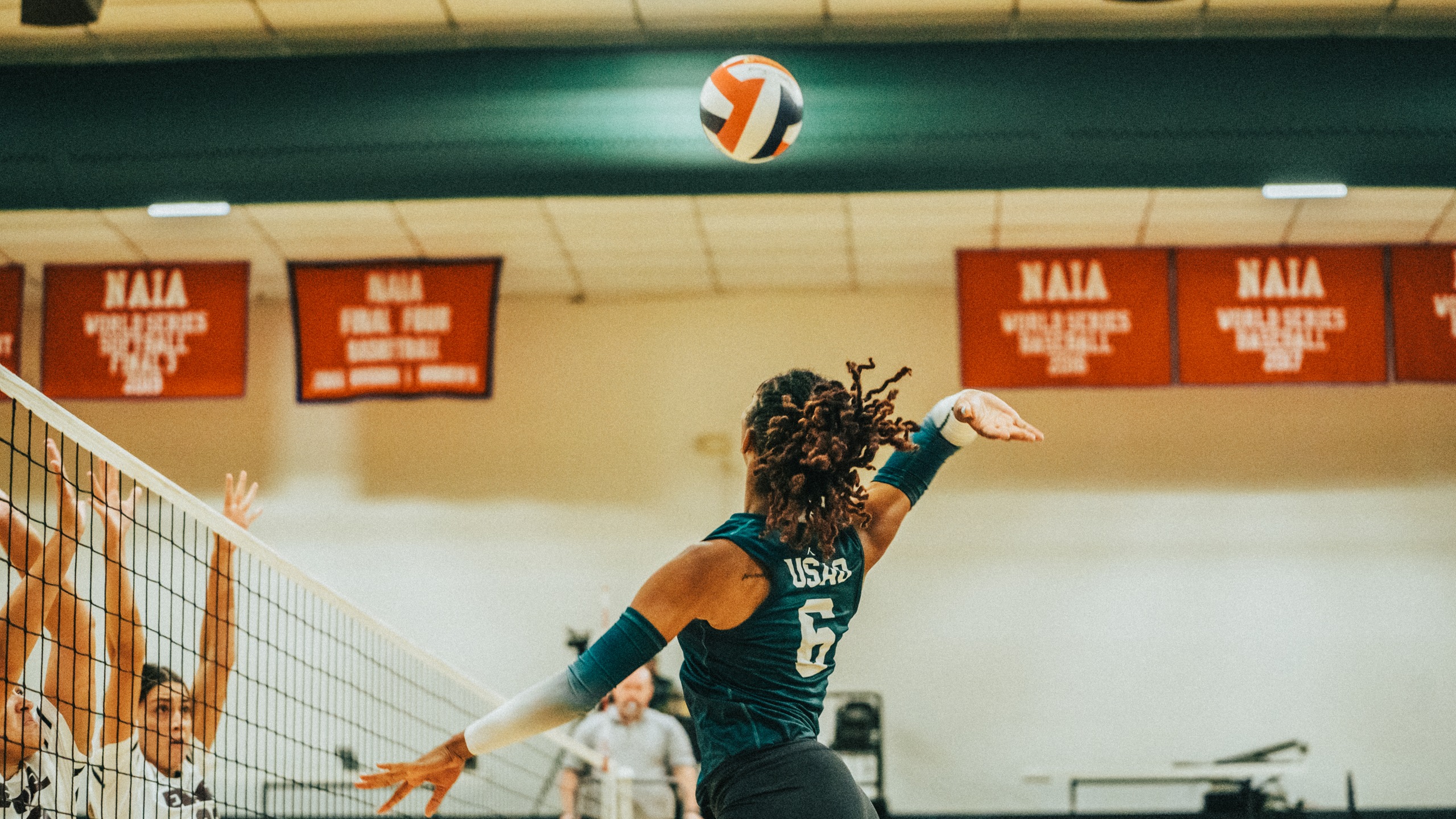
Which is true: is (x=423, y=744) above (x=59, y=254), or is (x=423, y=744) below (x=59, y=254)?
below

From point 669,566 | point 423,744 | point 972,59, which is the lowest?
point 423,744

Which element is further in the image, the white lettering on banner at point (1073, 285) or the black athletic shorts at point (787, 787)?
the white lettering on banner at point (1073, 285)

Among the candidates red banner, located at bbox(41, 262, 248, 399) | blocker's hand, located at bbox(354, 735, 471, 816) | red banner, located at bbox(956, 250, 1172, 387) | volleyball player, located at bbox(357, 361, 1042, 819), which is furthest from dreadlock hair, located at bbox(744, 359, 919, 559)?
red banner, located at bbox(41, 262, 248, 399)

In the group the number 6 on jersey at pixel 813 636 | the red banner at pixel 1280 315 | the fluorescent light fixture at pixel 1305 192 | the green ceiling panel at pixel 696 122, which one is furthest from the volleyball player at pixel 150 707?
the red banner at pixel 1280 315

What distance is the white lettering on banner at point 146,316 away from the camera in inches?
329

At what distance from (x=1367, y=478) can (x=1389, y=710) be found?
172cm

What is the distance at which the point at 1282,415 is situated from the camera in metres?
10.1

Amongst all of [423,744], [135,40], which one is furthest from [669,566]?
[423,744]

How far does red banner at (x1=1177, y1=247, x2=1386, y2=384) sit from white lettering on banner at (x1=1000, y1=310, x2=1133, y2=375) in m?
0.46

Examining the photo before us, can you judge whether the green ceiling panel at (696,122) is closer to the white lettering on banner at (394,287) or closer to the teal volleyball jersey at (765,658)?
the white lettering on banner at (394,287)

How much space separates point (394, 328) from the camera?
8508mm

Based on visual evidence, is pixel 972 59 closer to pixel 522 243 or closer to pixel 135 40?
pixel 522 243

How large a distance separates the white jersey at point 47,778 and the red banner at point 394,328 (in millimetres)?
4899

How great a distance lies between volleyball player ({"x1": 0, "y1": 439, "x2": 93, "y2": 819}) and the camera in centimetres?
326
